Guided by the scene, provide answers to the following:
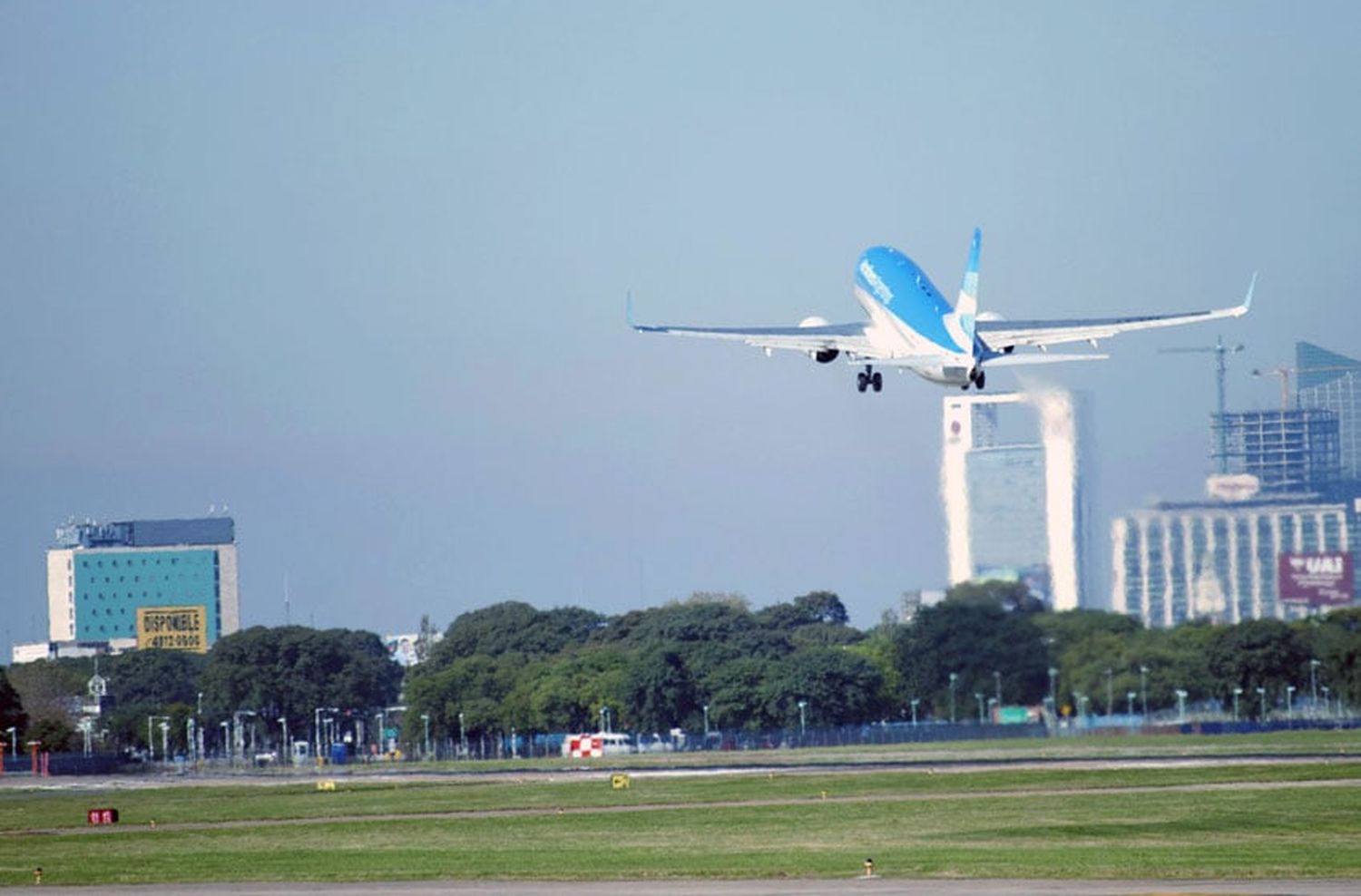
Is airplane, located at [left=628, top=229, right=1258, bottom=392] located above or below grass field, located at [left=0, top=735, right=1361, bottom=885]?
above

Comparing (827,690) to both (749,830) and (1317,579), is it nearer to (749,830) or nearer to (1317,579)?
(1317,579)

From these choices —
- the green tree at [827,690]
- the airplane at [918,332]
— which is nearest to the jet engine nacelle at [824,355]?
the airplane at [918,332]

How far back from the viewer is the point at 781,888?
54750 millimetres

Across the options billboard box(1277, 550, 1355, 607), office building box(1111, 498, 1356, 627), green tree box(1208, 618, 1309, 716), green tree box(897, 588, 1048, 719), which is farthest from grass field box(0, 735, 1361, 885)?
green tree box(1208, 618, 1309, 716)

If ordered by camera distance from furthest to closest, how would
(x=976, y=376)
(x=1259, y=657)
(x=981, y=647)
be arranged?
(x=1259, y=657) → (x=981, y=647) → (x=976, y=376)

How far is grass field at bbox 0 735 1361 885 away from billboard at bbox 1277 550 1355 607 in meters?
21.3

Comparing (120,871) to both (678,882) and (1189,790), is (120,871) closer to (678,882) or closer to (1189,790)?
(678,882)

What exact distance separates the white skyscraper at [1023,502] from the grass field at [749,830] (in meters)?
16.1

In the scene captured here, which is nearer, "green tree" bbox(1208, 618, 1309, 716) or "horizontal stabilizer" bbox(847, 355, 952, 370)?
"horizontal stabilizer" bbox(847, 355, 952, 370)

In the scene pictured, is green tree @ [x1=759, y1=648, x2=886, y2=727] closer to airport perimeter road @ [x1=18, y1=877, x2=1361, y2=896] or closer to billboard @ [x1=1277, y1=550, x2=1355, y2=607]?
billboard @ [x1=1277, y1=550, x2=1355, y2=607]

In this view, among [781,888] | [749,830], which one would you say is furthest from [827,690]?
[781,888]

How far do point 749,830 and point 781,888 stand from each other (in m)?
21.7

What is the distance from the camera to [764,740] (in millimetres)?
188000

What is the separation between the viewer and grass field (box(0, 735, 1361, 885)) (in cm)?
6178
